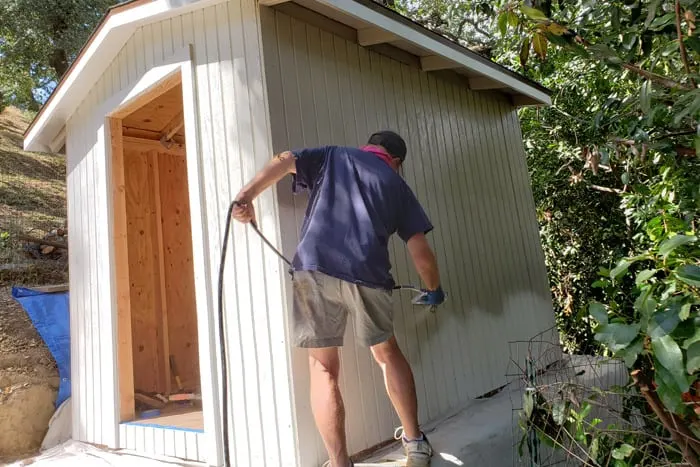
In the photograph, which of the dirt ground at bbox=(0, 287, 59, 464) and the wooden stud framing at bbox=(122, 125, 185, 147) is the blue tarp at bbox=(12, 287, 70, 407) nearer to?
the dirt ground at bbox=(0, 287, 59, 464)

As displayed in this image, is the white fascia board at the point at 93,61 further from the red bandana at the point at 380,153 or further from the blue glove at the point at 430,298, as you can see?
the blue glove at the point at 430,298

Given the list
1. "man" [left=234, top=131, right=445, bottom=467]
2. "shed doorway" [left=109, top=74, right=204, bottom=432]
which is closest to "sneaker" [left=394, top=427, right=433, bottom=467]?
"man" [left=234, top=131, right=445, bottom=467]

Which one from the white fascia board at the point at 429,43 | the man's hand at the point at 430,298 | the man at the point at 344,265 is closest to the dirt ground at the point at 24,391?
the man at the point at 344,265

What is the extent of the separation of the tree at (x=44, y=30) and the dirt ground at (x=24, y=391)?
353 inches

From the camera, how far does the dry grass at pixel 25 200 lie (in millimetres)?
7082

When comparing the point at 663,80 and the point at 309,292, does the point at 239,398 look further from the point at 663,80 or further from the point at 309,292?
the point at 663,80

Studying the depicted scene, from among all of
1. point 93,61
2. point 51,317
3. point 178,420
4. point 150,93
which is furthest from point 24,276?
point 150,93

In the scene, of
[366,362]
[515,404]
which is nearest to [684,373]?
[366,362]

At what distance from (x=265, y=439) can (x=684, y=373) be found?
1.88 m

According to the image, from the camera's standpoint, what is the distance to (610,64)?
2.52 metres

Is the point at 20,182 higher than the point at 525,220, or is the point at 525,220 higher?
the point at 20,182

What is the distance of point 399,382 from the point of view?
2.33 meters

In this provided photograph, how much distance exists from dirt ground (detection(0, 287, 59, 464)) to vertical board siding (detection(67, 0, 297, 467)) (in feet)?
3.22

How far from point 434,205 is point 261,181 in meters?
1.71
